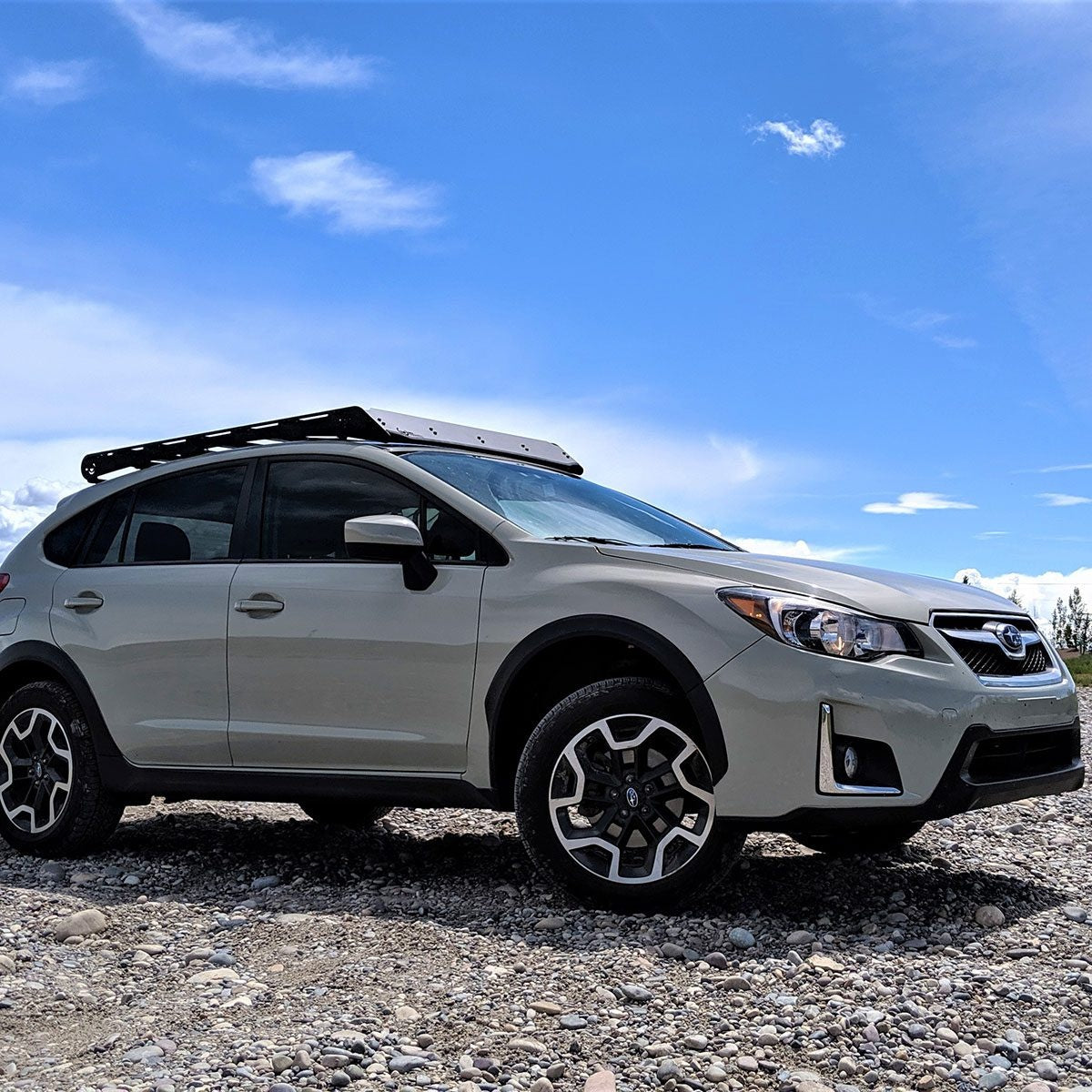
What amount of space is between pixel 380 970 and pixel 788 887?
1.81m

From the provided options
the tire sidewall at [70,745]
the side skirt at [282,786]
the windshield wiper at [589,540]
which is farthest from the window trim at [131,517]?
the windshield wiper at [589,540]

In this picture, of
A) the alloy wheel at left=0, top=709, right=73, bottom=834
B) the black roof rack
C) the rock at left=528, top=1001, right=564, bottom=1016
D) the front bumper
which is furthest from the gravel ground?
the black roof rack

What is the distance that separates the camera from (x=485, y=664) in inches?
197

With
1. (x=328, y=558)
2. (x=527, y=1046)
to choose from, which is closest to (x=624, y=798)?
(x=527, y=1046)

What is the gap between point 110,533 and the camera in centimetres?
659

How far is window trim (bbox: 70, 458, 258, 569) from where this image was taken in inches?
234

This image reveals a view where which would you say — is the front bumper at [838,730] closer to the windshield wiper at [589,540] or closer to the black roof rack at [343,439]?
the windshield wiper at [589,540]

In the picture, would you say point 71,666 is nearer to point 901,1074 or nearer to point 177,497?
Answer: point 177,497

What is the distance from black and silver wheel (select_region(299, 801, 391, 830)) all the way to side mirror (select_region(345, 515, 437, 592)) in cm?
217

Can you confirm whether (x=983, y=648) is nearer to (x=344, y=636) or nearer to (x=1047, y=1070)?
(x=1047, y=1070)

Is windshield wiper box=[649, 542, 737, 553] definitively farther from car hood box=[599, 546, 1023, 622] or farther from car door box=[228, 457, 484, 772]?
car door box=[228, 457, 484, 772]

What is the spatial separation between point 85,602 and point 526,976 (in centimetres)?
336

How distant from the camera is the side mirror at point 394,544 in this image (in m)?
5.03

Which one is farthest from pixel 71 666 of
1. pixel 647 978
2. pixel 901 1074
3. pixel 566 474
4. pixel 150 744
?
pixel 901 1074
